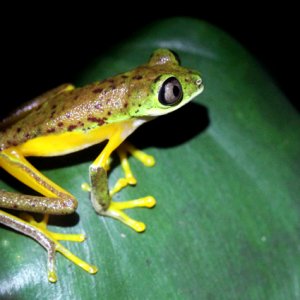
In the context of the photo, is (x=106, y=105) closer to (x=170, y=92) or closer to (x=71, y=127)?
(x=71, y=127)

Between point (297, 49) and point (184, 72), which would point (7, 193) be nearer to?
Answer: point (184, 72)

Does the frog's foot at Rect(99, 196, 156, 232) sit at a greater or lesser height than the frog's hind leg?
greater

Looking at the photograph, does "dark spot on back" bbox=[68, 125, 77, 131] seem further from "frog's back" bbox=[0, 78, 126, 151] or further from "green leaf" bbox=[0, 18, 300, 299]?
"green leaf" bbox=[0, 18, 300, 299]

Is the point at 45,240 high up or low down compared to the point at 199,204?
down

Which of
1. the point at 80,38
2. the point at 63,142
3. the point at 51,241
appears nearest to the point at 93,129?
the point at 63,142

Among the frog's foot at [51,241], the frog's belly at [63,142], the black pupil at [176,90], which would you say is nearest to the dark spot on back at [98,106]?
the frog's belly at [63,142]

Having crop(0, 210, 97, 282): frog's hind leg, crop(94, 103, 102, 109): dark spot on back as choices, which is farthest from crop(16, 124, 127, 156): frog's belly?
crop(0, 210, 97, 282): frog's hind leg
